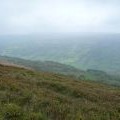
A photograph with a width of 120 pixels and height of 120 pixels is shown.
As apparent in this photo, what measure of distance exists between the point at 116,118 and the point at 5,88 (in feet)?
23.9

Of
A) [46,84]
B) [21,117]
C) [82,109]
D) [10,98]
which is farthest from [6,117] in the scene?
[46,84]

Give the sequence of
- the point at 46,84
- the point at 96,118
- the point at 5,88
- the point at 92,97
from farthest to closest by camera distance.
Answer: the point at 46,84 → the point at 92,97 → the point at 5,88 → the point at 96,118

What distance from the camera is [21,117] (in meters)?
11.9

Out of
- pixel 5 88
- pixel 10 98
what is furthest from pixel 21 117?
pixel 5 88

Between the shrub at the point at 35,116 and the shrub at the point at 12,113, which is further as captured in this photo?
the shrub at the point at 35,116

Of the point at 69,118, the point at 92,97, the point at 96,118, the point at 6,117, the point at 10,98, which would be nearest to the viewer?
the point at 6,117

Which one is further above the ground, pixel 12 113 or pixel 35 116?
pixel 12 113

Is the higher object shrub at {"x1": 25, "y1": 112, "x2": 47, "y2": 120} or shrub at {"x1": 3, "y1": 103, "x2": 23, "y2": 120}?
shrub at {"x1": 3, "y1": 103, "x2": 23, "y2": 120}

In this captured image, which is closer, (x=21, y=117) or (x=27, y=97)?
(x=21, y=117)

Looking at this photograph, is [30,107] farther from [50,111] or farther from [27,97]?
[27,97]

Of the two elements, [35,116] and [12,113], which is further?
[35,116]

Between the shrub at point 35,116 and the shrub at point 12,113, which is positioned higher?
the shrub at point 12,113

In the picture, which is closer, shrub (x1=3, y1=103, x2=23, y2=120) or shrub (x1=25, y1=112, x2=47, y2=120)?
shrub (x1=3, y1=103, x2=23, y2=120)

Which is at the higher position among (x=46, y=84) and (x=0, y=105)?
(x=0, y=105)
